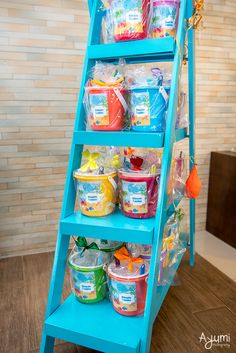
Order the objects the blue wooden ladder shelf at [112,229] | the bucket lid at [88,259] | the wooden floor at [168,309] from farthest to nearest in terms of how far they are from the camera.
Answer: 1. the wooden floor at [168,309]
2. the bucket lid at [88,259]
3. the blue wooden ladder shelf at [112,229]

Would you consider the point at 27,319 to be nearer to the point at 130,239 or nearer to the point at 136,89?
the point at 130,239

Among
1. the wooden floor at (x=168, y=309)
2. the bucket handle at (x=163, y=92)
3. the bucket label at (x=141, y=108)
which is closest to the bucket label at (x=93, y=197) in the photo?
the bucket label at (x=141, y=108)

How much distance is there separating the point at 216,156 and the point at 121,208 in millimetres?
1538

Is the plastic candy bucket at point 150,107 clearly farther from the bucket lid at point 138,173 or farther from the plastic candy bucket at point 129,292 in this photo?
the plastic candy bucket at point 129,292

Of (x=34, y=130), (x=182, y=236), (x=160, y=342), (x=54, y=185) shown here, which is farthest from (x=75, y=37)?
(x=160, y=342)

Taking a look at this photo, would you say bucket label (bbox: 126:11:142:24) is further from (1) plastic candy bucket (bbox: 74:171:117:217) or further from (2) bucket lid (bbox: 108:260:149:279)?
(2) bucket lid (bbox: 108:260:149:279)

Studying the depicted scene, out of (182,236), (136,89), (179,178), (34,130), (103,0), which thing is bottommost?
(182,236)

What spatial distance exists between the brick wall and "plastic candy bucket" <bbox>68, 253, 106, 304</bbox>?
3.41ft

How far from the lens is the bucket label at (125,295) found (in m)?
1.22

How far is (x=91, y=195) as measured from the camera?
122cm

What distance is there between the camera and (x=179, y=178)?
5.29ft

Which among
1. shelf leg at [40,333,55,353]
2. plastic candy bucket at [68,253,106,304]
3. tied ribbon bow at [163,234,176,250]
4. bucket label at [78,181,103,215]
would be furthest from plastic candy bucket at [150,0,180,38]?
shelf leg at [40,333,55,353]

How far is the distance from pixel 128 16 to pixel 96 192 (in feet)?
2.28

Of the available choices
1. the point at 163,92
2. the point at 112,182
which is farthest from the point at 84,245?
the point at 163,92
